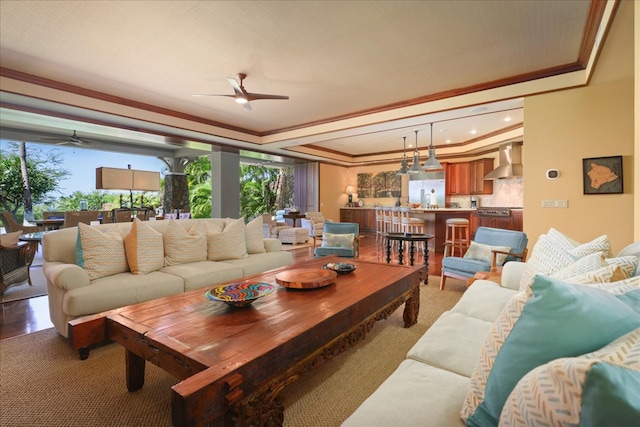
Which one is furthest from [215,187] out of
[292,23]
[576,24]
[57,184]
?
[576,24]

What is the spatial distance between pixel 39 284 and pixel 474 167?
9.50 meters

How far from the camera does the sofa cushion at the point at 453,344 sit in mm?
1272

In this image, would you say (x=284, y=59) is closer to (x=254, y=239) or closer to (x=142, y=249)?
(x=254, y=239)

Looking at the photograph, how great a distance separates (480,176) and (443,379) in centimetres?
812

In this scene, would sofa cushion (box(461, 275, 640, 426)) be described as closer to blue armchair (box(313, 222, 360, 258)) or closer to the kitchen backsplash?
blue armchair (box(313, 222, 360, 258))

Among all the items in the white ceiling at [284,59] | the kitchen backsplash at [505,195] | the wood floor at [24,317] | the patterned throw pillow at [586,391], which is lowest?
the wood floor at [24,317]

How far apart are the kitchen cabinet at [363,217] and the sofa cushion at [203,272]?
7232 millimetres

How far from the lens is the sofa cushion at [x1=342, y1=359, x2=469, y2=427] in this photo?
93cm

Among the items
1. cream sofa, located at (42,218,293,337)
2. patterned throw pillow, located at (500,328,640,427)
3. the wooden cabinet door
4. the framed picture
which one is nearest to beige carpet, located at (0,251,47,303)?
cream sofa, located at (42,218,293,337)

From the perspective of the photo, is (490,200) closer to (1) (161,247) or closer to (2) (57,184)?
(1) (161,247)

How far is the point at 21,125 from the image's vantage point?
230 inches

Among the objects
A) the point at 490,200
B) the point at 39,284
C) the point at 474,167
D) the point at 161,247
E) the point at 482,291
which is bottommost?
the point at 39,284

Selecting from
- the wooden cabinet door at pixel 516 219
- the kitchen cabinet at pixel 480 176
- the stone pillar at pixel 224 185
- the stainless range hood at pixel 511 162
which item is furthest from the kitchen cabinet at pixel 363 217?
the stone pillar at pixel 224 185

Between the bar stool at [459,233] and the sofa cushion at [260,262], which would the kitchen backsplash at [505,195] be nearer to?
the bar stool at [459,233]
